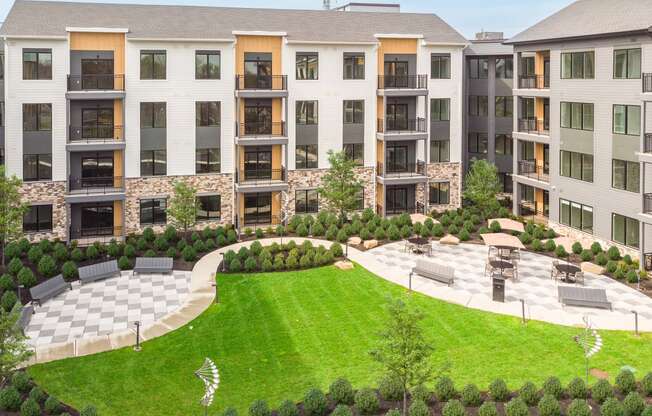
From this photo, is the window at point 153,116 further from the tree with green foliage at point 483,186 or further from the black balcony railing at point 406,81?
the tree with green foliage at point 483,186

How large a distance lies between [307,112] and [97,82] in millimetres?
12878

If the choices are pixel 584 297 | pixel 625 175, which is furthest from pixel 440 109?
pixel 584 297

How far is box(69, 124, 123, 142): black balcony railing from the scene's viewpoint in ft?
120

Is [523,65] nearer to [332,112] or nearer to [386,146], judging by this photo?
[386,146]

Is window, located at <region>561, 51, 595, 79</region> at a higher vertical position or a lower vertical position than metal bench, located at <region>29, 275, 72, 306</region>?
higher

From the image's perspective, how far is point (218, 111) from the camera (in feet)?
128

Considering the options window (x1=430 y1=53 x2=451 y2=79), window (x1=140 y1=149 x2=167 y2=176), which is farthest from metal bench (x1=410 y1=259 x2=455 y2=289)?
window (x1=430 y1=53 x2=451 y2=79)

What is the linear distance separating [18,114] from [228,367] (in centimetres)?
2254

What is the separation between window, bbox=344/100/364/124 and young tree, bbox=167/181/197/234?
11609 mm

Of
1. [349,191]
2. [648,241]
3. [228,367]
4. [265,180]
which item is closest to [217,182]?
[265,180]

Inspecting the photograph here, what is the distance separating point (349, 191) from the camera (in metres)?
38.9

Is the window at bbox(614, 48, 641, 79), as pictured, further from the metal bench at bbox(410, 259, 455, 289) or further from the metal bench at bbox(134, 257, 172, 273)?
the metal bench at bbox(134, 257, 172, 273)

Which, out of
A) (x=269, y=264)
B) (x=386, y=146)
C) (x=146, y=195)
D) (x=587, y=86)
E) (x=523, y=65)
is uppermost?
(x=523, y=65)

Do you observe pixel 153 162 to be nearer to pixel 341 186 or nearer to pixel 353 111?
pixel 341 186
